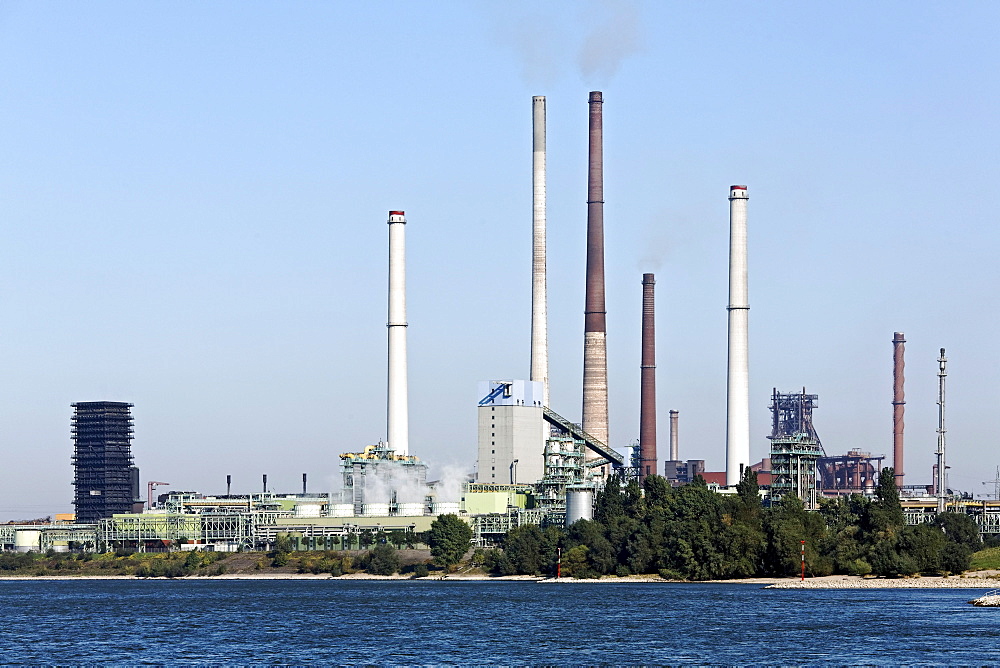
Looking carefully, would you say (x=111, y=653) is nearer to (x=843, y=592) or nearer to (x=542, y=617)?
(x=542, y=617)

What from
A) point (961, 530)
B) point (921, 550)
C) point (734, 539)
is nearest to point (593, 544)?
point (734, 539)

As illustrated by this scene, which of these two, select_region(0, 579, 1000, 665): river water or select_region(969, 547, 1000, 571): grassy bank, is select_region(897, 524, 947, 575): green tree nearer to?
select_region(969, 547, 1000, 571): grassy bank

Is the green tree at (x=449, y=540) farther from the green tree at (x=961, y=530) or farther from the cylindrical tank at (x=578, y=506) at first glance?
the green tree at (x=961, y=530)

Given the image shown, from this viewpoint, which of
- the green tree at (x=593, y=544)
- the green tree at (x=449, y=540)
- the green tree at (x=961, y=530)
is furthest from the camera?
the green tree at (x=449, y=540)

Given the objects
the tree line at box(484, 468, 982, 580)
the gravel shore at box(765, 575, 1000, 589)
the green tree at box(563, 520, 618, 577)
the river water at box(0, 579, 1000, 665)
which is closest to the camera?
the river water at box(0, 579, 1000, 665)

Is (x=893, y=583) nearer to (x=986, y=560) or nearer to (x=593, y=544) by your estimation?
(x=986, y=560)

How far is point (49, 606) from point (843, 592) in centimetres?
6702

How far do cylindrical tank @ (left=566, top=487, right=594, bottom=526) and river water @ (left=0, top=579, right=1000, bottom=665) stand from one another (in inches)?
1220

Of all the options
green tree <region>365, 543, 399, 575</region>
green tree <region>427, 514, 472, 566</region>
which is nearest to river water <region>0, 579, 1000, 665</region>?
green tree <region>427, 514, 472, 566</region>

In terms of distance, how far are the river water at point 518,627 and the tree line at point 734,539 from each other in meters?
6.77

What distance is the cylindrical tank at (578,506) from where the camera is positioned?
626ft

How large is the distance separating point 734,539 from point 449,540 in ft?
144

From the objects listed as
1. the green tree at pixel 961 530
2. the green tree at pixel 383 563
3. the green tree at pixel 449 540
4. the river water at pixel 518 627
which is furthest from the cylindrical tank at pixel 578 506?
the green tree at pixel 961 530

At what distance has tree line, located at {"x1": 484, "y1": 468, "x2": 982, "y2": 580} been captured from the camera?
503 ft
